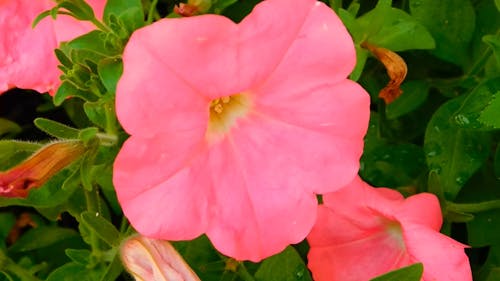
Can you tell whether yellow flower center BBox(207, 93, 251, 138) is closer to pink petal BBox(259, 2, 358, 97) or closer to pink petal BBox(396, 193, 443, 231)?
pink petal BBox(259, 2, 358, 97)

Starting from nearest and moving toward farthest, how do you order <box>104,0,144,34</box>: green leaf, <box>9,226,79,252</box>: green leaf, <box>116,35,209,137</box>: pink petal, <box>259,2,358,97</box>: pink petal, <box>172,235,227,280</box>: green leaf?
<box>116,35,209,137</box>: pink petal < <box>259,2,358,97</box>: pink petal < <box>104,0,144,34</box>: green leaf < <box>172,235,227,280</box>: green leaf < <box>9,226,79,252</box>: green leaf

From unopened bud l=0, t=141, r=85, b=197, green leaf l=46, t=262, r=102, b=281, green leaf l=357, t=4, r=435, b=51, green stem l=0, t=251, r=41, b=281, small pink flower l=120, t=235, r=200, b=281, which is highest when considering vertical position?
green leaf l=357, t=4, r=435, b=51

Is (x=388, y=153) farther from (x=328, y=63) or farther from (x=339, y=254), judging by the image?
(x=328, y=63)

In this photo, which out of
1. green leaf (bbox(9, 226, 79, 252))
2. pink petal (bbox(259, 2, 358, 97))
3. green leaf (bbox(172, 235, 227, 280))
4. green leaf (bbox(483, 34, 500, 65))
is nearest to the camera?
pink petal (bbox(259, 2, 358, 97))

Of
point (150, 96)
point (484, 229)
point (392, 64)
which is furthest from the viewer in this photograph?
point (484, 229)

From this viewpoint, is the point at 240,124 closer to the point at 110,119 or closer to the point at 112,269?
the point at 110,119

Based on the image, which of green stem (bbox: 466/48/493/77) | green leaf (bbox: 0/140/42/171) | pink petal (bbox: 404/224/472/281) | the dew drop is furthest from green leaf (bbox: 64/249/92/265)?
green stem (bbox: 466/48/493/77)

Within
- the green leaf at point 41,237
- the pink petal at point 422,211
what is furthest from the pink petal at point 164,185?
the green leaf at point 41,237

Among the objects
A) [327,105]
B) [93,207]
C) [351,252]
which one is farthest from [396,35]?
Answer: [93,207]
